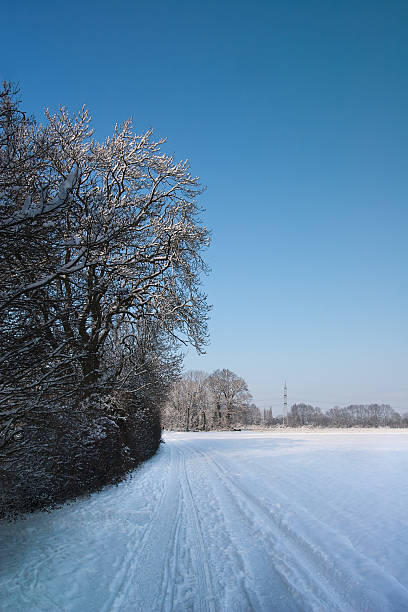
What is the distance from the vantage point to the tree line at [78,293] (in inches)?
152

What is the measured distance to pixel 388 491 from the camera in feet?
29.6

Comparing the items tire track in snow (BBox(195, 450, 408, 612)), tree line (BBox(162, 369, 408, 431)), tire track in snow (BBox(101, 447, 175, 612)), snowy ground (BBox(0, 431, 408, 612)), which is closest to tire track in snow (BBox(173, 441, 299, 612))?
snowy ground (BBox(0, 431, 408, 612))

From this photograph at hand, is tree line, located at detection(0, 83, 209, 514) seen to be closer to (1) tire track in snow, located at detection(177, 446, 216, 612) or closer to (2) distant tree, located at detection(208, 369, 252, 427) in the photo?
(1) tire track in snow, located at detection(177, 446, 216, 612)

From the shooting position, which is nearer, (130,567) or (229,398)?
(130,567)

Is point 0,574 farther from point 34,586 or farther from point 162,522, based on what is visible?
point 162,522

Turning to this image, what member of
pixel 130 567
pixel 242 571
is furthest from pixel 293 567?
pixel 130 567

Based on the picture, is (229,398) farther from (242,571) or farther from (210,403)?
(242,571)

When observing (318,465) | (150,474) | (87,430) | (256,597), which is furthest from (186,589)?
(318,465)

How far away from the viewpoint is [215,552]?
5094mm

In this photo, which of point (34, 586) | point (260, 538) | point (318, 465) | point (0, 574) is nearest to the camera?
point (34, 586)

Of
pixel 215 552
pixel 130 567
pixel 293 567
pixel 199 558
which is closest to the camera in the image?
pixel 293 567

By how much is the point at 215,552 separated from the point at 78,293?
3.88 m

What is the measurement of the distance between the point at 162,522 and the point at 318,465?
8896 millimetres

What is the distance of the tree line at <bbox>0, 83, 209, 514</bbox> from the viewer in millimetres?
3850
